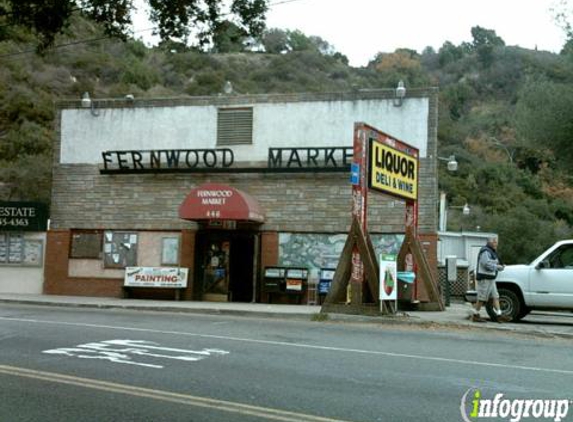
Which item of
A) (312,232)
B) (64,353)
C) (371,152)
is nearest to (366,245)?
(371,152)

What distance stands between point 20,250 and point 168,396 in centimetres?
1771

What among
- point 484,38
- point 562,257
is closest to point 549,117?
point 562,257

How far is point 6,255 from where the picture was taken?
2291 centimetres

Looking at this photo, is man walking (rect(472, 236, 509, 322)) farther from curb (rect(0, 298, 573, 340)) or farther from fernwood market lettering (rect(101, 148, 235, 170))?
fernwood market lettering (rect(101, 148, 235, 170))

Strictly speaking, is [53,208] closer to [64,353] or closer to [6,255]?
[6,255]

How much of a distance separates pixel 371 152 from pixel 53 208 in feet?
39.6

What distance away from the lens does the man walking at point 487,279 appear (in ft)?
46.4

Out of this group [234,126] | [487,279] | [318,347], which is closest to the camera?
[318,347]

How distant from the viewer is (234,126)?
21297 millimetres

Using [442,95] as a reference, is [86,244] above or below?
below

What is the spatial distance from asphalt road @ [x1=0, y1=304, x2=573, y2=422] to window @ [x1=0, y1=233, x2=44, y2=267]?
10126 mm

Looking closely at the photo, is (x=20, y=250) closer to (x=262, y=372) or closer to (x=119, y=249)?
(x=119, y=249)

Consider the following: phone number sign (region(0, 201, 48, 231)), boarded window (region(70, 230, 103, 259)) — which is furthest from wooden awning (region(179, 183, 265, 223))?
phone number sign (region(0, 201, 48, 231))

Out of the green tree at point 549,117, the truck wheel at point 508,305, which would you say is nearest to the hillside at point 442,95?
the green tree at point 549,117
